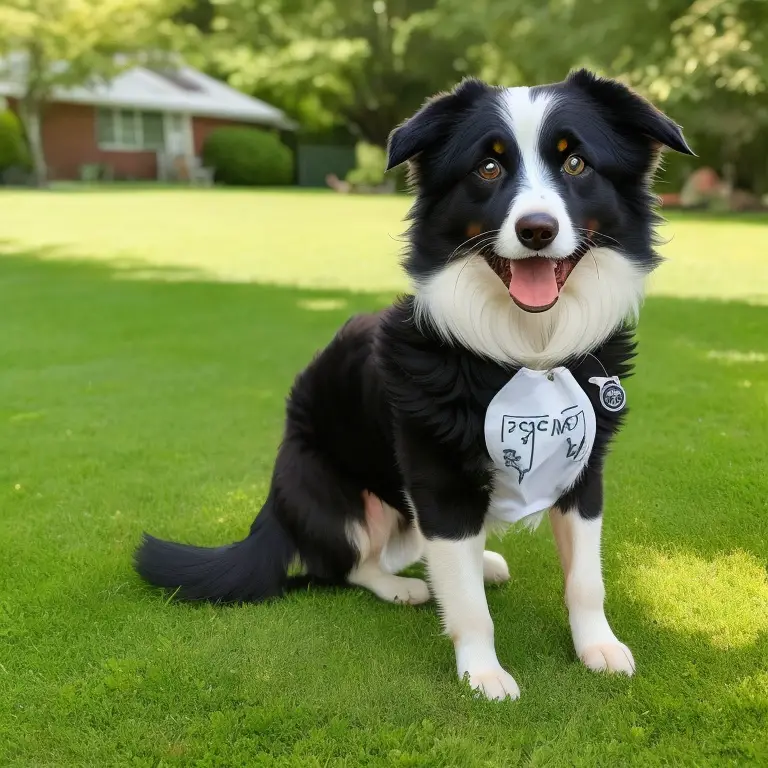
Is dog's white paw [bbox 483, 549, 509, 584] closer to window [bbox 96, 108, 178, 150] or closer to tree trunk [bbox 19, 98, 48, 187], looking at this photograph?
tree trunk [bbox 19, 98, 48, 187]

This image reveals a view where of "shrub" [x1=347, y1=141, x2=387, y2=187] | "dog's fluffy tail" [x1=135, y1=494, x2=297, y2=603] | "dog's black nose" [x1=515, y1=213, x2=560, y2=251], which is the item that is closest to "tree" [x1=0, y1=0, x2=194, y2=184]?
"shrub" [x1=347, y1=141, x2=387, y2=187]

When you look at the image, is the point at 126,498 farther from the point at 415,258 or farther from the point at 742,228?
the point at 742,228

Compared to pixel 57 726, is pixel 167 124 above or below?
below

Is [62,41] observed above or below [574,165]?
below

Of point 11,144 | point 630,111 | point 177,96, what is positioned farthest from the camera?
point 177,96

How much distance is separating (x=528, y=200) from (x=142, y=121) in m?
38.0

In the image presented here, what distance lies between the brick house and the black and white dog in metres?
32.9

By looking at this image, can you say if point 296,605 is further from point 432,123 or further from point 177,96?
point 177,96

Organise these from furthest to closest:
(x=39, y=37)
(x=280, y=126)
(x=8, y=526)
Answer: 1. (x=280, y=126)
2. (x=39, y=37)
3. (x=8, y=526)

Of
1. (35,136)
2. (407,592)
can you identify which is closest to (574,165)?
(407,592)

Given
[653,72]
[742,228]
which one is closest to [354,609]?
[742,228]

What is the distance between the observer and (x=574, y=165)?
251cm

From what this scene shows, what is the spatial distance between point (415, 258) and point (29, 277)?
9995 mm

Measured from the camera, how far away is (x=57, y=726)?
2391 millimetres
